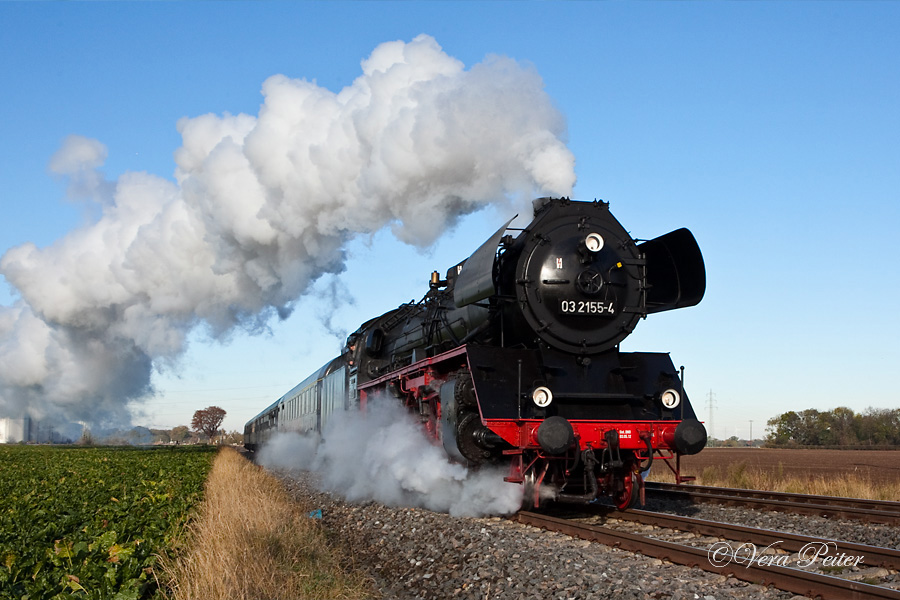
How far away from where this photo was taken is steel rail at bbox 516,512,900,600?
438 centimetres

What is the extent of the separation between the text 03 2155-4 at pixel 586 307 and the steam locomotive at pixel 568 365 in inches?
0.4

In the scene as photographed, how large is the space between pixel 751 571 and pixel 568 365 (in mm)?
3631

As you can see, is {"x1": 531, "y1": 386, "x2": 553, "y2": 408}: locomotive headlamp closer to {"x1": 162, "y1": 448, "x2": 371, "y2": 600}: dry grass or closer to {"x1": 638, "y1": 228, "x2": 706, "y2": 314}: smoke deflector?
{"x1": 638, "y1": 228, "x2": 706, "y2": 314}: smoke deflector

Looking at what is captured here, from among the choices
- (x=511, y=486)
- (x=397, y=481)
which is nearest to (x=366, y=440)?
(x=397, y=481)

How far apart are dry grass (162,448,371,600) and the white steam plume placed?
189cm

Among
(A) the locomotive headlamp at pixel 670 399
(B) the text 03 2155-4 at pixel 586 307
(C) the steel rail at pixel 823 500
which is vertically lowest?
(C) the steel rail at pixel 823 500

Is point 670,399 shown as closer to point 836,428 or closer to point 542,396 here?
point 542,396

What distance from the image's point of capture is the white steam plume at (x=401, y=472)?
8.95 meters

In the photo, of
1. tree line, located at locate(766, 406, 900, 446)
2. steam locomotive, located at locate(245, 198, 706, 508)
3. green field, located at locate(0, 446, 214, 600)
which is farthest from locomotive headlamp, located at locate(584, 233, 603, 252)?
tree line, located at locate(766, 406, 900, 446)

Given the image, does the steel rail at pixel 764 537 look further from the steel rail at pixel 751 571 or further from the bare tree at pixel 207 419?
the bare tree at pixel 207 419

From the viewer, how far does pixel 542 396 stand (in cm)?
806

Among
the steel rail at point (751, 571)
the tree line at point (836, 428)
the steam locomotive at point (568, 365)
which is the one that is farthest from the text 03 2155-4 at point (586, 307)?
the tree line at point (836, 428)

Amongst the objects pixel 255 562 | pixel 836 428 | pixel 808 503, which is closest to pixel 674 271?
pixel 808 503

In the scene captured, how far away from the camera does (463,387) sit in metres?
8.66
